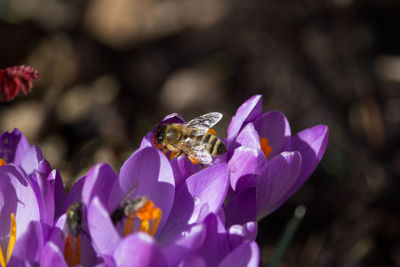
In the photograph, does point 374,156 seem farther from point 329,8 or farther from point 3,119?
point 3,119

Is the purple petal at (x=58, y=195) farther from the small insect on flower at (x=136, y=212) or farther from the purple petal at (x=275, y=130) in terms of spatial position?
the purple petal at (x=275, y=130)

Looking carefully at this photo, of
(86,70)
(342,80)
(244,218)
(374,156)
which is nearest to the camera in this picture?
(244,218)

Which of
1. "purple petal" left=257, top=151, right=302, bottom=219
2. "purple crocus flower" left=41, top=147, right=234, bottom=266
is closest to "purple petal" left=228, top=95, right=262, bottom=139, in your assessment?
"purple petal" left=257, top=151, right=302, bottom=219

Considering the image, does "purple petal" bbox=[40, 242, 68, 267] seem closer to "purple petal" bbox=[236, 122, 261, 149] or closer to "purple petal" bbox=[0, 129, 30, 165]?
"purple petal" bbox=[0, 129, 30, 165]

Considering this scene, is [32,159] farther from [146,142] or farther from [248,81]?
[248,81]

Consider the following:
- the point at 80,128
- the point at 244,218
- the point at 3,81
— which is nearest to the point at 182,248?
the point at 244,218

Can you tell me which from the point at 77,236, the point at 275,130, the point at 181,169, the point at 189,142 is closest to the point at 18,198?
the point at 77,236
